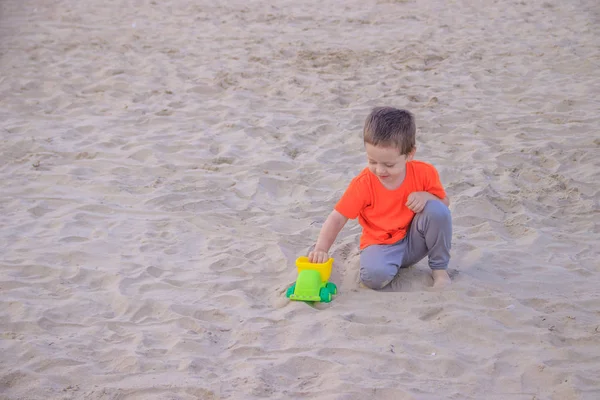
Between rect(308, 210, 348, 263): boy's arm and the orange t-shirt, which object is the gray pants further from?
rect(308, 210, 348, 263): boy's arm

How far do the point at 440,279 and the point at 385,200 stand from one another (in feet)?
1.50

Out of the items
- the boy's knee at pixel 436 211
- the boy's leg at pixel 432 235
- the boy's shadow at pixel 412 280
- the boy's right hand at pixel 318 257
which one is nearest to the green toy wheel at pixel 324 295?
the boy's right hand at pixel 318 257

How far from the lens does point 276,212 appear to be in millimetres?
4047

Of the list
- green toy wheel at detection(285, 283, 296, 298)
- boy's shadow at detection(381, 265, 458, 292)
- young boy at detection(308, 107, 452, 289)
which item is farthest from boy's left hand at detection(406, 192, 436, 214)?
green toy wheel at detection(285, 283, 296, 298)

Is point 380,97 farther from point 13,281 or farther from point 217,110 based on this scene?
point 13,281

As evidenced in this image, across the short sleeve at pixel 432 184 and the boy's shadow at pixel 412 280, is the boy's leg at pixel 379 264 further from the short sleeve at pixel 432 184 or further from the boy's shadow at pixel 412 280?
the short sleeve at pixel 432 184

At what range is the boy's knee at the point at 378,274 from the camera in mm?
3025

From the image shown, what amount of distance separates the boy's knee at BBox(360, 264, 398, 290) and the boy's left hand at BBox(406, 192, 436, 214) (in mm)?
289

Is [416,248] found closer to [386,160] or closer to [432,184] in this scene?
[432,184]

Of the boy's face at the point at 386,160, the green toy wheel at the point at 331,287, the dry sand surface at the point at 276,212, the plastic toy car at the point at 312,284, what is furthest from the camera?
the green toy wheel at the point at 331,287

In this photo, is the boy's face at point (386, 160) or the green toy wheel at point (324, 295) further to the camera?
the green toy wheel at point (324, 295)

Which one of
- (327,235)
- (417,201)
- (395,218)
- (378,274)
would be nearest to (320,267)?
(327,235)

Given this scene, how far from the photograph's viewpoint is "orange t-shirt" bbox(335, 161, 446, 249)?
3.03 metres

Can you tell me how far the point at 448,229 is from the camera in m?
3.05
